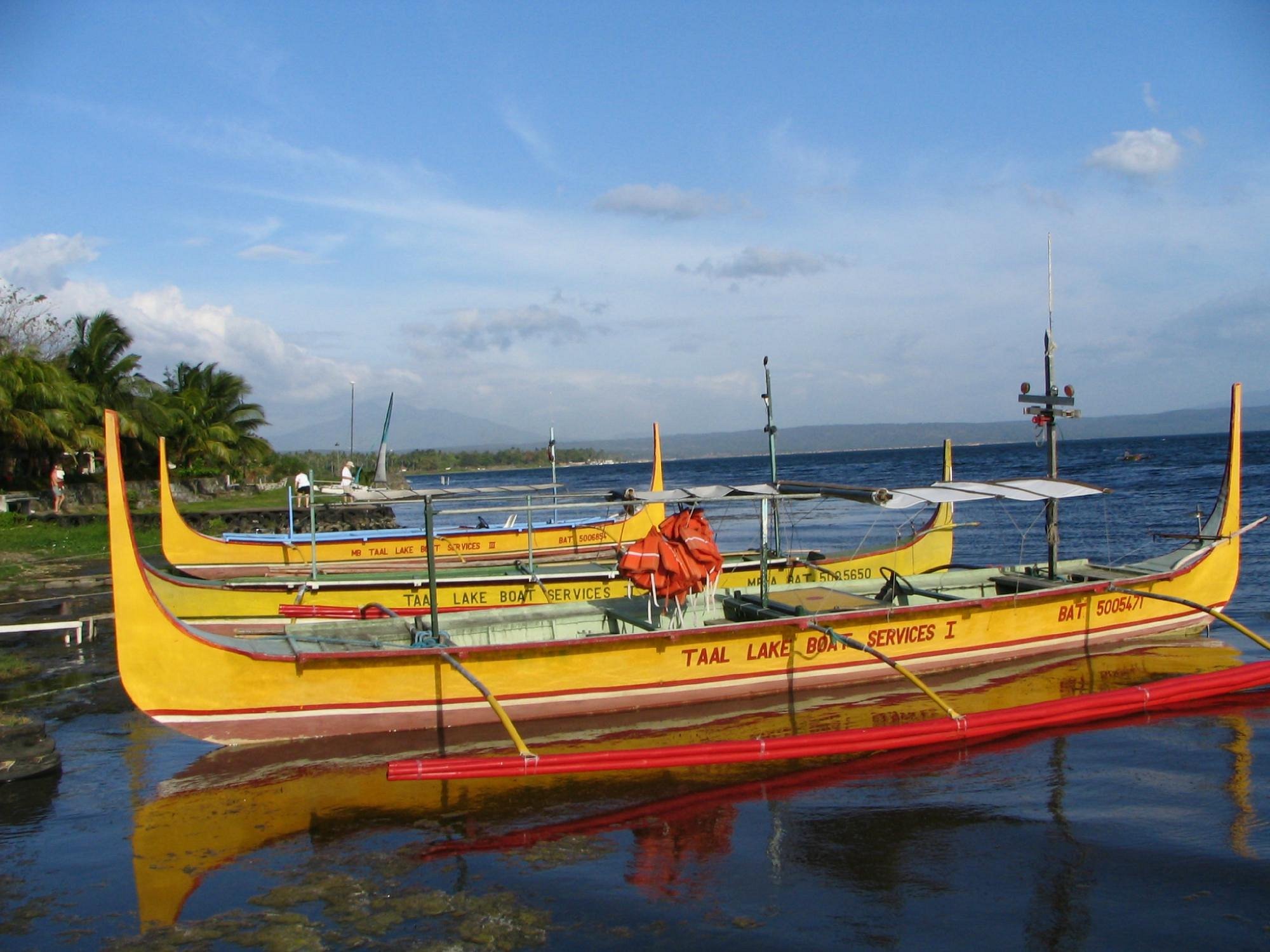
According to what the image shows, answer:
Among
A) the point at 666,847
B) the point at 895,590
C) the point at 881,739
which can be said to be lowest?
the point at 666,847

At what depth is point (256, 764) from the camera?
8.64m

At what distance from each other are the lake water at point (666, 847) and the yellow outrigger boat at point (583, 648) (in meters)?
0.38

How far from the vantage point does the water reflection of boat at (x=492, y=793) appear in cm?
683

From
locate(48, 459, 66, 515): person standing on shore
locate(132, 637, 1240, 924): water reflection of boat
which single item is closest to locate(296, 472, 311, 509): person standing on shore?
locate(48, 459, 66, 515): person standing on shore

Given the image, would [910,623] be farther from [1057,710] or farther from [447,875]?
[447,875]

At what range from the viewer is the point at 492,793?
7.90 m

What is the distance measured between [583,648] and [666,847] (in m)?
2.86

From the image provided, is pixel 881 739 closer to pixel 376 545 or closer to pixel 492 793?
pixel 492 793

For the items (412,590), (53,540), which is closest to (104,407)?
(53,540)

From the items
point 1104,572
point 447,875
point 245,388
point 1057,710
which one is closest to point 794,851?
point 447,875

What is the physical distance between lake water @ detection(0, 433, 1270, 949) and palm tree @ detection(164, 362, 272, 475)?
99.2 ft

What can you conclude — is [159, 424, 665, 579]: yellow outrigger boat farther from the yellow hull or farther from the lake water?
the lake water

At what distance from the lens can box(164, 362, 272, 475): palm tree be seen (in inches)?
1476

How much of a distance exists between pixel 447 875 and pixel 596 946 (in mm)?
1346
